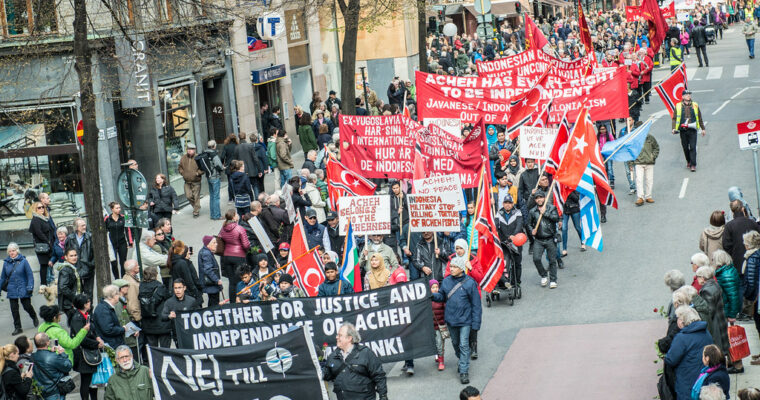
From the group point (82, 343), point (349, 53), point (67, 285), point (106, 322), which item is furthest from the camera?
point (349, 53)

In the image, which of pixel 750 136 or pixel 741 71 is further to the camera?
pixel 741 71

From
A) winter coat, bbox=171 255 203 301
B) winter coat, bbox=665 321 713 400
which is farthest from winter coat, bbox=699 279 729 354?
winter coat, bbox=171 255 203 301

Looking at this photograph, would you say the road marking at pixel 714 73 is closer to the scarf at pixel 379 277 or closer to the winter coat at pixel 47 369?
the scarf at pixel 379 277

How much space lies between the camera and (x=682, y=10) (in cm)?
5459

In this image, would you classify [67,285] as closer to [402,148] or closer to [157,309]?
A: [157,309]

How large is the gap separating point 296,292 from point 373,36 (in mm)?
30384

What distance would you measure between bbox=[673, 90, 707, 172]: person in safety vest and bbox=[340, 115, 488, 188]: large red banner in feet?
23.5

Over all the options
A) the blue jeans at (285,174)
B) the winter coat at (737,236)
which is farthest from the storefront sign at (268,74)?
the winter coat at (737,236)

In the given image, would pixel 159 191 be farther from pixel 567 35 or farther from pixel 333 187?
pixel 567 35

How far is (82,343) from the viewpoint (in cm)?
1339

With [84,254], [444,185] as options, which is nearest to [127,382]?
[84,254]

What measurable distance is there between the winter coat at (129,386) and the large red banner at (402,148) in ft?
25.5

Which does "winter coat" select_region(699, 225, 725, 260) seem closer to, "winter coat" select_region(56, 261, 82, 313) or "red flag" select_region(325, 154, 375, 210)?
"red flag" select_region(325, 154, 375, 210)

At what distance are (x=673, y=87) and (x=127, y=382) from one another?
16434 mm
